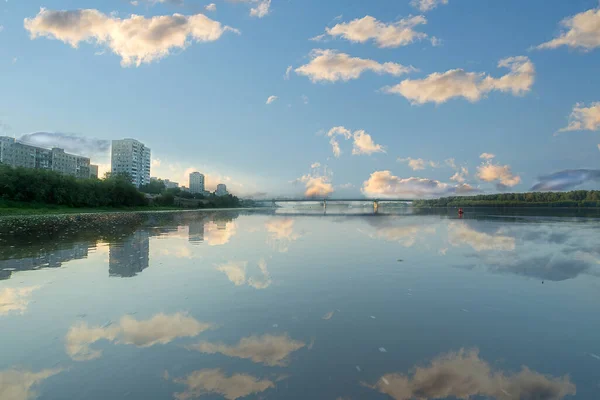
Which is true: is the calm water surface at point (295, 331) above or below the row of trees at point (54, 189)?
below

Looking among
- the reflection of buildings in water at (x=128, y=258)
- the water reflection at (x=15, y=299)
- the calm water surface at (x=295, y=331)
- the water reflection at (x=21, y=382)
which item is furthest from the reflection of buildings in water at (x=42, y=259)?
the water reflection at (x=21, y=382)

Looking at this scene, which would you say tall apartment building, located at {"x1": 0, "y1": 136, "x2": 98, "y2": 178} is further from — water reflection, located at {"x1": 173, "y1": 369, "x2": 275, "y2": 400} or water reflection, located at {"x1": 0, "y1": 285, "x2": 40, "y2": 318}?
water reflection, located at {"x1": 173, "y1": 369, "x2": 275, "y2": 400}

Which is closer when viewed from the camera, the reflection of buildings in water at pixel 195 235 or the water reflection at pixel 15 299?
the water reflection at pixel 15 299

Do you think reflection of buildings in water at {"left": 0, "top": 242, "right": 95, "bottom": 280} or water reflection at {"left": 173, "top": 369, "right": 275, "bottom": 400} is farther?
reflection of buildings in water at {"left": 0, "top": 242, "right": 95, "bottom": 280}

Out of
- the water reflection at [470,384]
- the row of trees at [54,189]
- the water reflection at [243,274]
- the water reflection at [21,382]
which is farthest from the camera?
the row of trees at [54,189]

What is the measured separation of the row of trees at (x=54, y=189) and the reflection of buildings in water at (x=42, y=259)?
68.2 metres

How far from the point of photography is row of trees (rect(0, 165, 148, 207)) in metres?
71.7

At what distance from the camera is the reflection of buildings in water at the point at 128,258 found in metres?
13.8

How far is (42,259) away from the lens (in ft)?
52.8

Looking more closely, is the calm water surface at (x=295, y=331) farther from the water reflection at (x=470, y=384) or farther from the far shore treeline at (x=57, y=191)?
the far shore treeline at (x=57, y=191)

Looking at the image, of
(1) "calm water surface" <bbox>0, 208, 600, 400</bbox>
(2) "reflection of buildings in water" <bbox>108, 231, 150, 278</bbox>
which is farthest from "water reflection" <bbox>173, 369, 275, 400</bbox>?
(2) "reflection of buildings in water" <bbox>108, 231, 150, 278</bbox>

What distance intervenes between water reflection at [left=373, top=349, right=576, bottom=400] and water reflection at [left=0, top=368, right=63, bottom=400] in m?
5.42

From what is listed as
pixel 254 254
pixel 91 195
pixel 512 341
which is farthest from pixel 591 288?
pixel 91 195

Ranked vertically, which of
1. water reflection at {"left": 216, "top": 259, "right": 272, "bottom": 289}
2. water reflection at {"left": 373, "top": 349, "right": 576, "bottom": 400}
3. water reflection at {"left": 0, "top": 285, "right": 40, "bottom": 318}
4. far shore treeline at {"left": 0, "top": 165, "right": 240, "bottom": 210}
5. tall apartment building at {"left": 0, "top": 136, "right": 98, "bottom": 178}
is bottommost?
water reflection at {"left": 373, "top": 349, "right": 576, "bottom": 400}
